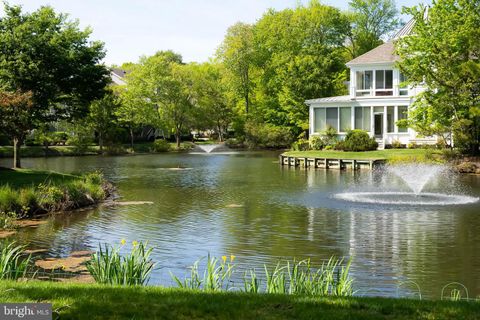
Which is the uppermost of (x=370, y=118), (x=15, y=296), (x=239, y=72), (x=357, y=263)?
(x=239, y=72)

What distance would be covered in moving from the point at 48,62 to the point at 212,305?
2580 centimetres

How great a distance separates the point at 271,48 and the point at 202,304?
69492 mm

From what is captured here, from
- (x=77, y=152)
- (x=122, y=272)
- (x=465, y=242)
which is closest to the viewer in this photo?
(x=122, y=272)

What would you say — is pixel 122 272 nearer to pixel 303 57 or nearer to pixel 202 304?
pixel 202 304

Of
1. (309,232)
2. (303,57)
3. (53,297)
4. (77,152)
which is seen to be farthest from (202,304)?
(303,57)

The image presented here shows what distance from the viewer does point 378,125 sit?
5025 centimetres

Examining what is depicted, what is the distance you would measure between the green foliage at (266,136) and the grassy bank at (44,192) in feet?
138

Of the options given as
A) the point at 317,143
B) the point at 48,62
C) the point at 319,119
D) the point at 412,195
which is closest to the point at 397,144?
the point at 317,143

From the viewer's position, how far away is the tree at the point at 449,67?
117 ft

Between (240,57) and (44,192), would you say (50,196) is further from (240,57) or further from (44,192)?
(240,57)

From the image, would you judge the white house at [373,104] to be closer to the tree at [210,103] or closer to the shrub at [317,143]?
the shrub at [317,143]

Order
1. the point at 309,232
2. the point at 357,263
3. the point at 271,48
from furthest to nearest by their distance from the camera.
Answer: the point at 271,48 → the point at 309,232 → the point at 357,263

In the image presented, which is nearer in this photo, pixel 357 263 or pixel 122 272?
pixel 122 272

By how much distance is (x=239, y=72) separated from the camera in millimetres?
75938
